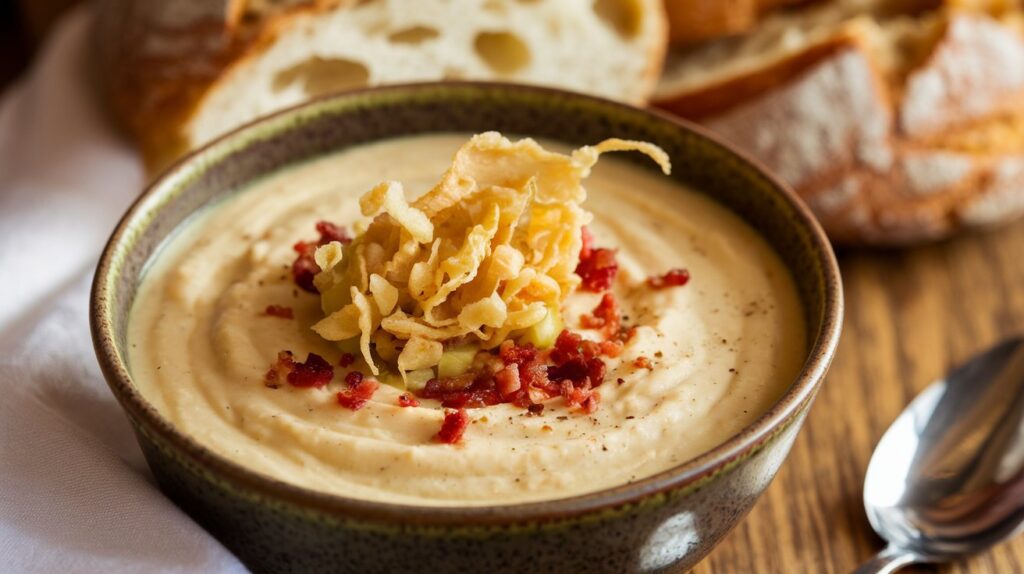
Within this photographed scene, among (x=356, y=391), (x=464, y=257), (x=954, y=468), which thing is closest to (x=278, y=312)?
(x=356, y=391)

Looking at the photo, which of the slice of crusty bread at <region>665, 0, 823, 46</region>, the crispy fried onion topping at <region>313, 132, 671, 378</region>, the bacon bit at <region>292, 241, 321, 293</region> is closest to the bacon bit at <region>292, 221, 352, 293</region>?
the bacon bit at <region>292, 241, 321, 293</region>

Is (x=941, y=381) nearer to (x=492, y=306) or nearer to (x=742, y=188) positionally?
(x=742, y=188)

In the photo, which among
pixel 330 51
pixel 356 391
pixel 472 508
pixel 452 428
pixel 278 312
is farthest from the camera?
pixel 330 51

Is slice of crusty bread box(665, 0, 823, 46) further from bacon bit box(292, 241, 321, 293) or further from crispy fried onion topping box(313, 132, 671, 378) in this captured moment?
bacon bit box(292, 241, 321, 293)

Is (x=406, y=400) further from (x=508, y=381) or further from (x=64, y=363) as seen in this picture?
(x=64, y=363)

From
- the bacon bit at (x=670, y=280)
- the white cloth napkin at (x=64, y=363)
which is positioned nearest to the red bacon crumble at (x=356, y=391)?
the white cloth napkin at (x=64, y=363)
